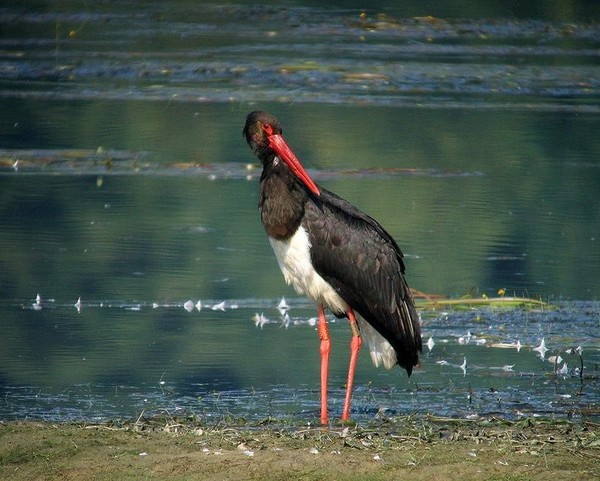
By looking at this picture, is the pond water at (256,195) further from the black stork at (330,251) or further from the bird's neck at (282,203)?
the bird's neck at (282,203)

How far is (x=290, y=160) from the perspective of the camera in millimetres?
7023

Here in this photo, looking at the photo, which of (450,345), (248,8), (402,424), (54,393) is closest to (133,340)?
(54,393)

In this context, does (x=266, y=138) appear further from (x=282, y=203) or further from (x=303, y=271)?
(x=303, y=271)

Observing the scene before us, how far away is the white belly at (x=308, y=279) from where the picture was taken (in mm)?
6961

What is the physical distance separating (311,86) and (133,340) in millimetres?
10073

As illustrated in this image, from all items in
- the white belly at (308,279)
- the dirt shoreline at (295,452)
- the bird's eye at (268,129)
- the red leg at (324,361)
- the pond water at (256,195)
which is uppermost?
the bird's eye at (268,129)

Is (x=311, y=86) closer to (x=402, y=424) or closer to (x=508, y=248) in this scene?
(x=508, y=248)

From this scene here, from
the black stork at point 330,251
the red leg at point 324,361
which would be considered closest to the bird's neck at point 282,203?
the black stork at point 330,251

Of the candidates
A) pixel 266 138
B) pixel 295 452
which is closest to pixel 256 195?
pixel 266 138

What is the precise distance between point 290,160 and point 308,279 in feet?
1.79

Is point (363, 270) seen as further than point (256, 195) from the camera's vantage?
No

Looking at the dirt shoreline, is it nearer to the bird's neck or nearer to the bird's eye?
the bird's neck

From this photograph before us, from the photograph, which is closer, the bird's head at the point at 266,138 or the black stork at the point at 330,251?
the black stork at the point at 330,251

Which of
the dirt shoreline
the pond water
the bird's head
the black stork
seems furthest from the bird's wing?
the dirt shoreline
